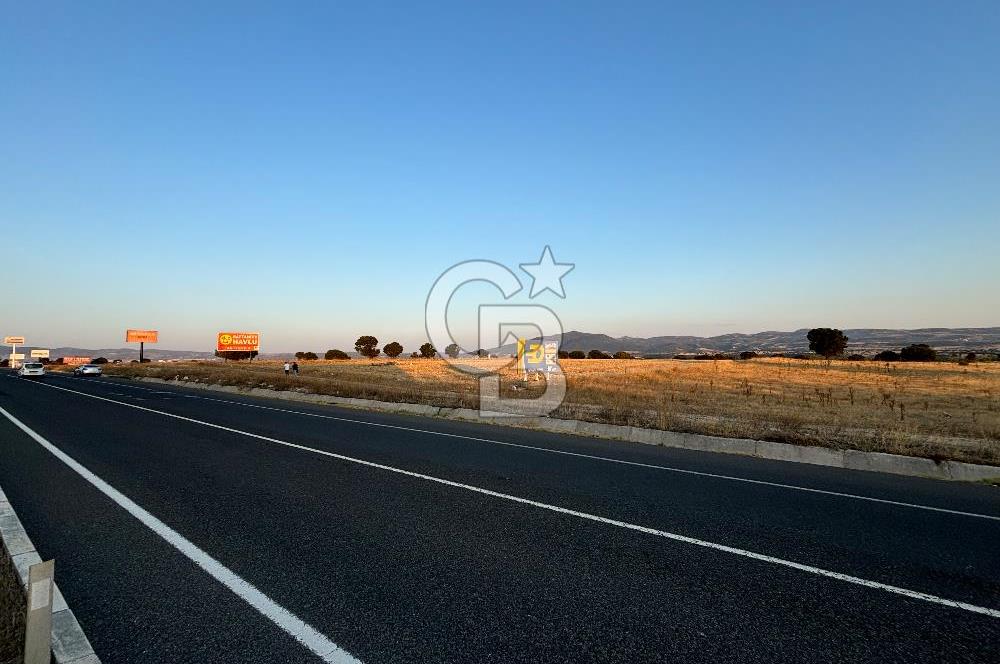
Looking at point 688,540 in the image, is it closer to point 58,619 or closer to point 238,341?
point 58,619

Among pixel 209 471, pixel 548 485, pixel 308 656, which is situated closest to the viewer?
pixel 308 656

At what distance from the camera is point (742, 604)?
4062 millimetres

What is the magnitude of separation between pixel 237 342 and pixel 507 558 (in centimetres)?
9242

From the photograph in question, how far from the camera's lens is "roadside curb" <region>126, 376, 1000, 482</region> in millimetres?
9164

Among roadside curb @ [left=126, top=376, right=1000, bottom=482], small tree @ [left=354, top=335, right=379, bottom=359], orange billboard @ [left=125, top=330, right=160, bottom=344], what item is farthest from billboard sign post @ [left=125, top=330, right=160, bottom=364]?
roadside curb @ [left=126, top=376, right=1000, bottom=482]

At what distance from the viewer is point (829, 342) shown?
89250 millimetres

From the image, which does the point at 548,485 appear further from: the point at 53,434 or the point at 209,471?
the point at 53,434

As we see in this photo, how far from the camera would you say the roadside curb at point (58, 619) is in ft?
10.8

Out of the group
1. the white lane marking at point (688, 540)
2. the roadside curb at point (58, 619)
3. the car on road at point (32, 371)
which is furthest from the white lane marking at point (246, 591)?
the car on road at point (32, 371)

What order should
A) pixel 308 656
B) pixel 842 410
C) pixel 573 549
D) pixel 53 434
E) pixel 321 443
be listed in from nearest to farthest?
pixel 308 656, pixel 573 549, pixel 321 443, pixel 53 434, pixel 842 410

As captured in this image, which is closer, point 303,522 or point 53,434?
point 303,522

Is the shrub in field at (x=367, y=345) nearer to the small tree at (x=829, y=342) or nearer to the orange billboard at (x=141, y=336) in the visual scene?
the orange billboard at (x=141, y=336)

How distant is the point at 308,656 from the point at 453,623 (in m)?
0.91

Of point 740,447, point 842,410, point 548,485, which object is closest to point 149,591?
point 548,485
